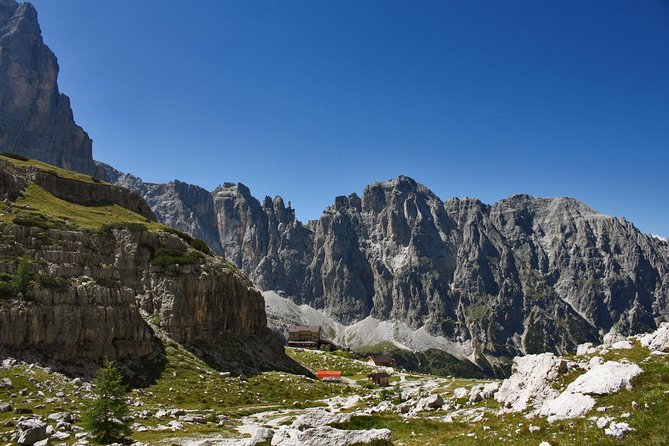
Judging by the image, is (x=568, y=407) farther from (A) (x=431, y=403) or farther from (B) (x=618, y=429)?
(A) (x=431, y=403)

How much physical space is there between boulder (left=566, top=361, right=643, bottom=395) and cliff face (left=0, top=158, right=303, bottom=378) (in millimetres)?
75784

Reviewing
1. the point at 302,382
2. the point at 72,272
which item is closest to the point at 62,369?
the point at 72,272

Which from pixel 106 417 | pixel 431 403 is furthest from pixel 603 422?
pixel 106 417

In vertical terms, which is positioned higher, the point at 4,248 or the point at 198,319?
the point at 4,248

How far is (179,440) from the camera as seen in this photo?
42656 mm

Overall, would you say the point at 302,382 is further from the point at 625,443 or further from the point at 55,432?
the point at 625,443

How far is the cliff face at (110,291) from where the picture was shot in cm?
7681

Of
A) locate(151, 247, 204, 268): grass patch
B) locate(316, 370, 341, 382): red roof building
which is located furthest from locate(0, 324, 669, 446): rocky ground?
locate(316, 370, 341, 382): red roof building

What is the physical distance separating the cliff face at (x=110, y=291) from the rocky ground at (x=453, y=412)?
983 centimetres

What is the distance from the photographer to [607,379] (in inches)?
944

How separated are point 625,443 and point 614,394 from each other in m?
6.43

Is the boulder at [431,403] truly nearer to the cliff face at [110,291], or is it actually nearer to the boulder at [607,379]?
the boulder at [607,379]

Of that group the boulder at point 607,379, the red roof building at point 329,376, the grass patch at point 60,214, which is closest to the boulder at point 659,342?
the boulder at point 607,379

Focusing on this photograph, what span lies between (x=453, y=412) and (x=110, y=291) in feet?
236
